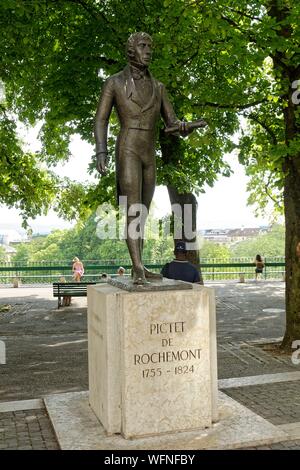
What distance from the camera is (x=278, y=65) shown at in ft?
31.5

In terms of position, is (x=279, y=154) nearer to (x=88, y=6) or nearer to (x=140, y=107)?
(x=140, y=107)

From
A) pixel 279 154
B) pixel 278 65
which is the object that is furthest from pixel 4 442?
pixel 278 65

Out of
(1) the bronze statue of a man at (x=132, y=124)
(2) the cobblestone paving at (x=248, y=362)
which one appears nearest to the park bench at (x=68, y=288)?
(2) the cobblestone paving at (x=248, y=362)

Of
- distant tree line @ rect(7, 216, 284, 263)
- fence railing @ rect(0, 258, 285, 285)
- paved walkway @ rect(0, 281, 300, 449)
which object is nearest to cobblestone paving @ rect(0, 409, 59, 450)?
paved walkway @ rect(0, 281, 300, 449)

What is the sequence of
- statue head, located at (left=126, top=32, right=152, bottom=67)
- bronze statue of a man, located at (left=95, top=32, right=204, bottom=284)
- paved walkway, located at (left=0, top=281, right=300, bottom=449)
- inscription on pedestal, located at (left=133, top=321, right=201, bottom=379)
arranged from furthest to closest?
paved walkway, located at (left=0, top=281, right=300, bottom=449) → bronze statue of a man, located at (left=95, top=32, right=204, bottom=284) → statue head, located at (left=126, top=32, right=152, bottom=67) → inscription on pedestal, located at (left=133, top=321, right=201, bottom=379)

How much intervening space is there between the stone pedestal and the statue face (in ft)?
8.40

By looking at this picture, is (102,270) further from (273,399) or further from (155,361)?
(155,361)

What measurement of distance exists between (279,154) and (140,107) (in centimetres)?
381

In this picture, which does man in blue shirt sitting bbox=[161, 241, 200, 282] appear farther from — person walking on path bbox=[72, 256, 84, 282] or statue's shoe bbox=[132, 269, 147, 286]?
person walking on path bbox=[72, 256, 84, 282]

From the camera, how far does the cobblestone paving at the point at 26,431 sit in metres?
5.28

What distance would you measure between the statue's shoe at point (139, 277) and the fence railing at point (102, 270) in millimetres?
18653

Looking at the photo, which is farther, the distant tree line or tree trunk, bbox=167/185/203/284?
the distant tree line

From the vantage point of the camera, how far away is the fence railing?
81.5 ft

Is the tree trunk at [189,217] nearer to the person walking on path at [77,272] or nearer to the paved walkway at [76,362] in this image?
the paved walkway at [76,362]
